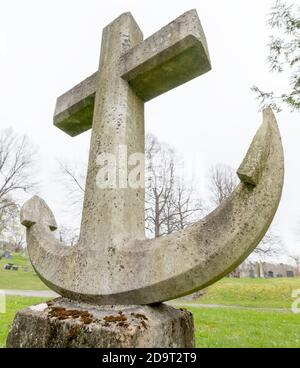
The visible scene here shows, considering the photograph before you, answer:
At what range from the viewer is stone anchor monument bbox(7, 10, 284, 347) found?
126cm

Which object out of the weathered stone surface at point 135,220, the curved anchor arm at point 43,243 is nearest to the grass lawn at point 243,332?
the curved anchor arm at point 43,243

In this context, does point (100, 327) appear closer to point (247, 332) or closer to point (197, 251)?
point (197, 251)

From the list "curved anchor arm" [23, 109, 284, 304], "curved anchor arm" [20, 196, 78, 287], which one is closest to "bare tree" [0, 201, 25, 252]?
"curved anchor arm" [20, 196, 78, 287]

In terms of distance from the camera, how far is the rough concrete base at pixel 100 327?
4.01 feet

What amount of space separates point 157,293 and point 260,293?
17453mm

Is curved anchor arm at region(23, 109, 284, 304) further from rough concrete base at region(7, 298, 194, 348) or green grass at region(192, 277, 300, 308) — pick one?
green grass at region(192, 277, 300, 308)

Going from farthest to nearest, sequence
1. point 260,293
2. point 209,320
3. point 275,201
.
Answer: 1. point 260,293
2. point 209,320
3. point 275,201

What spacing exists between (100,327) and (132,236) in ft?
1.79

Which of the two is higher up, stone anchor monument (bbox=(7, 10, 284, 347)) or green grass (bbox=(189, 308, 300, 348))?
stone anchor monument (bbox=(7, 10, 284, 347))

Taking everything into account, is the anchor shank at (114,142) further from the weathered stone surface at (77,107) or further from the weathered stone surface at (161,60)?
the weathered stone surface at (77,107)

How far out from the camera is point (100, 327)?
4.10ft

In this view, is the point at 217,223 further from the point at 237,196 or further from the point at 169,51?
the point at 169,51
